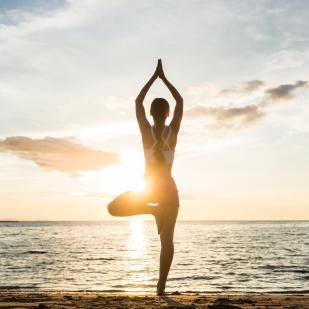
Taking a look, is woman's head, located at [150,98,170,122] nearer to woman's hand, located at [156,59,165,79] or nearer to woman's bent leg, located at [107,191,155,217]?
woman's hand, located at [156,59,165,79]

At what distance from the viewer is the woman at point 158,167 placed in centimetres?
649

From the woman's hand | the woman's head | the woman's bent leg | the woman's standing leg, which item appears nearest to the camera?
the woman's bent leg

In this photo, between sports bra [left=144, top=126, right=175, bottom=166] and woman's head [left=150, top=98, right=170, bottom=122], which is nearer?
sports bra [left=144, top=126, right=175, bottom=166]

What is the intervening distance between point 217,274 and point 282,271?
14.2 ft

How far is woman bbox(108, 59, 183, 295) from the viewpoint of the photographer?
21.3ft

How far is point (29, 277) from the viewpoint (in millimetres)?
22844

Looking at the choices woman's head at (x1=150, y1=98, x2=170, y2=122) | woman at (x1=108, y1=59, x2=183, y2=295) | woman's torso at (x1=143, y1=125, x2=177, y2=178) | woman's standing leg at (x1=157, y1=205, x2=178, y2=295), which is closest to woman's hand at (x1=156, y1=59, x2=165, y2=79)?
woman at (x1=108, y1=59, x2=183, y2=295)

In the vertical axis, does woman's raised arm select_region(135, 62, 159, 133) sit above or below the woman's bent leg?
above

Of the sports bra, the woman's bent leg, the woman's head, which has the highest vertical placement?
the woman's head

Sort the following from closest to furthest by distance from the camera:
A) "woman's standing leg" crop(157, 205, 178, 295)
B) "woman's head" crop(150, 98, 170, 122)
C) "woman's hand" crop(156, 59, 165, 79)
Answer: "woman's head" crop(150, 98, 170, 122), "woman's standing leg" crop(157, 205, 178, 295), "woman's hand" crop(156, 59, 165, 79)

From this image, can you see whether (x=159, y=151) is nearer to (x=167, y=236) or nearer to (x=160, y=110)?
(x=160, y=110)

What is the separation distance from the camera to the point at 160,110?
667 cm

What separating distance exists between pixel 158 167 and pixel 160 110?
84 centimetres

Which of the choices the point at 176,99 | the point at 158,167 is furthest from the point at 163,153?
the point at 176,99
